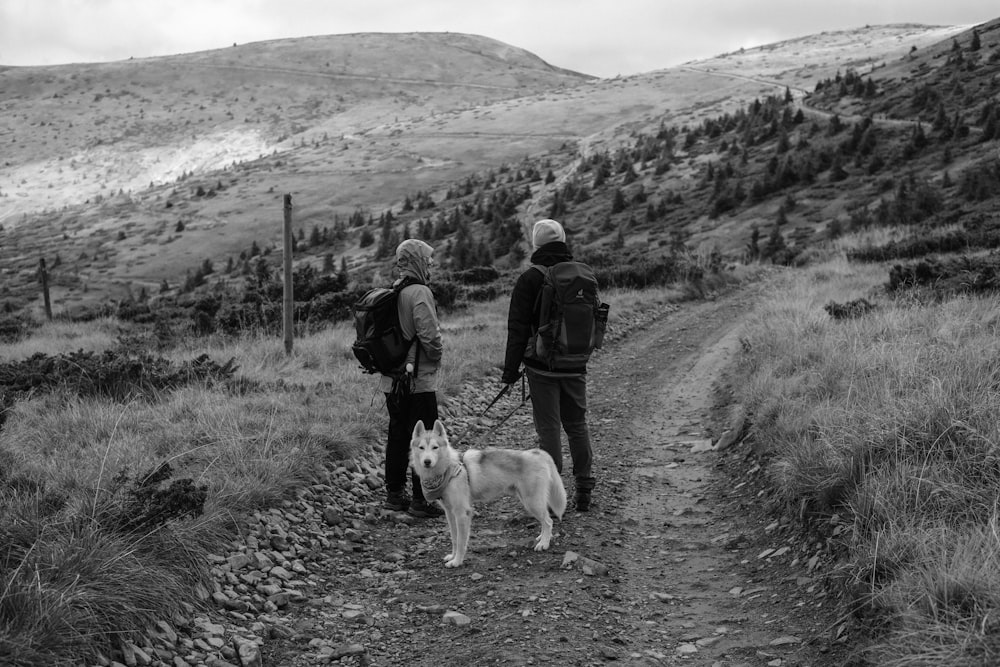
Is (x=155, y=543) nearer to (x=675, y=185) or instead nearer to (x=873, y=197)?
(x=873, y=197)

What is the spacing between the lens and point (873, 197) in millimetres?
30188

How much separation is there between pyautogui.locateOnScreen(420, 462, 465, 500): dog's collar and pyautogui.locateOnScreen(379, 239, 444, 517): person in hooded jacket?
0.91 meters

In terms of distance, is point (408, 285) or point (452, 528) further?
point (408, 285)

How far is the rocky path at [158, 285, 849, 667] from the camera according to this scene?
13.4ft

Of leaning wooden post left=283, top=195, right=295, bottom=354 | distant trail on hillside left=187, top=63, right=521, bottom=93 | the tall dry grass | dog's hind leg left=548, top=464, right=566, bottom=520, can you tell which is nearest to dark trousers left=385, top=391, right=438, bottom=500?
the tall dry grass

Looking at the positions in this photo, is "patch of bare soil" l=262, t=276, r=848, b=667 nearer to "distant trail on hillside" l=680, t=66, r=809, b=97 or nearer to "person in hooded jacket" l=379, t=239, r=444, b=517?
"person in hooded jacket" l=379, t=239, r=444, b=517

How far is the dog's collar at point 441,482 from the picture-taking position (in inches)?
211

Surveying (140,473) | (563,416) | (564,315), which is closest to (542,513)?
(563,416)

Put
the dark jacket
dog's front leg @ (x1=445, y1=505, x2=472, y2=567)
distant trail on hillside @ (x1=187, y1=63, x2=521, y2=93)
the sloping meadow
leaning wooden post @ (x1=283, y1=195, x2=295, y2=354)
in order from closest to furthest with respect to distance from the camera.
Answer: the sloping meadow < dog's front leg @ (x1=445, y1=505, x2=472, y2=567) < the dark jacket < leaning wooden post @ (x1=283, y1=195, x2=295, y2=354) < distant trail on hillside @ (x1=187, y1=63, x2=521, y2=93)

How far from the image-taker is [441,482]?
537 centimetres

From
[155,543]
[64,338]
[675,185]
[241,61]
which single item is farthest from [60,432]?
[241,61]

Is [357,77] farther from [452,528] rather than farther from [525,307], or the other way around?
[452,528]

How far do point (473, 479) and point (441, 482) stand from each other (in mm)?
247

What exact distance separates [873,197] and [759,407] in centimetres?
2630
